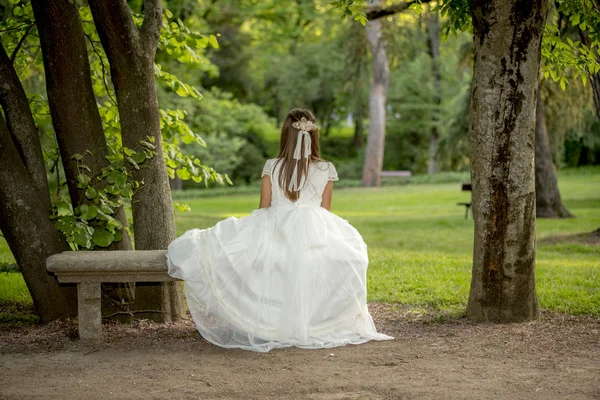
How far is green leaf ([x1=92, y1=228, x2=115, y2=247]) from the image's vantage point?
6285 millimetres

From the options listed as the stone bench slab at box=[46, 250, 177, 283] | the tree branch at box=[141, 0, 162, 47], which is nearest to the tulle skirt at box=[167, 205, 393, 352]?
the stone bench slab at box=[46, 250, 177, 283]

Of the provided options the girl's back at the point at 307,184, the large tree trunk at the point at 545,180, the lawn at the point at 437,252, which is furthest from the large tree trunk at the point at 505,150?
the large tree trunk at the point at 545,180

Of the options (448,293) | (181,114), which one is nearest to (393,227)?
(448,293)

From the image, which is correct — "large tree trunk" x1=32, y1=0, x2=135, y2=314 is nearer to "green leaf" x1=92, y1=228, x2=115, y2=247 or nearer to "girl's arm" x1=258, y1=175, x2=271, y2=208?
"green leaf" x1=92, y1=228, x2=115, y2=247

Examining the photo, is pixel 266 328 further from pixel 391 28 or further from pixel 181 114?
pixel 391 28

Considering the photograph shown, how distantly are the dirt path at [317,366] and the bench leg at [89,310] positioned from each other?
112mm

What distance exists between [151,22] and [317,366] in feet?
11.0

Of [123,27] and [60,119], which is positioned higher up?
[123,27]

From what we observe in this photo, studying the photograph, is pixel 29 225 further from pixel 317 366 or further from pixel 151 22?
pixel 317 366

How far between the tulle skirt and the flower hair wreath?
287mm

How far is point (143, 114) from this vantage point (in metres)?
6.53

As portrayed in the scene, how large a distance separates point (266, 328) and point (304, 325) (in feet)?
0.96

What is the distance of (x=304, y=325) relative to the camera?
5652mm

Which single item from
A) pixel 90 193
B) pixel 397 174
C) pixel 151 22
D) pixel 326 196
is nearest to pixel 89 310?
pixel 90 193
